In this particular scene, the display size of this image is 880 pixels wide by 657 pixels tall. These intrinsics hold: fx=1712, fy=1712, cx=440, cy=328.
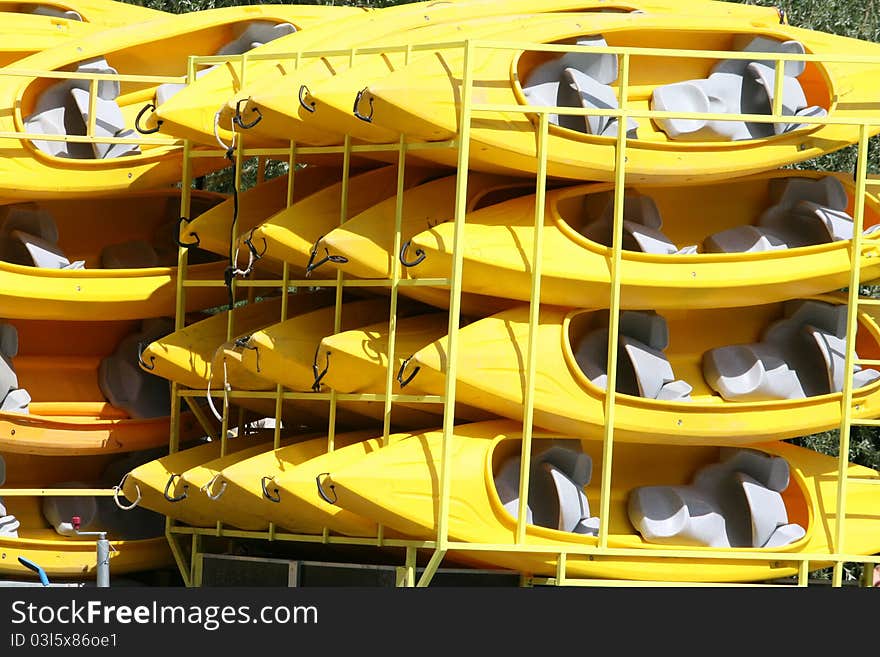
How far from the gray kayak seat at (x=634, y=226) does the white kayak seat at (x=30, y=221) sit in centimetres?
345

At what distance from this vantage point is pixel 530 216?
27.9 feet

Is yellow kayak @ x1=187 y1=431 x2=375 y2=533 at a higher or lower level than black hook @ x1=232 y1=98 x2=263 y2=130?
lower

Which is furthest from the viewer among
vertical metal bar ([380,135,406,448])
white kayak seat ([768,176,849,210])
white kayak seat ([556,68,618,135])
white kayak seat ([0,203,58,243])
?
white kayak seat ([0,203,58,243])

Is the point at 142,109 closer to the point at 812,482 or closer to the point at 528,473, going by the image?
the point at 528,473

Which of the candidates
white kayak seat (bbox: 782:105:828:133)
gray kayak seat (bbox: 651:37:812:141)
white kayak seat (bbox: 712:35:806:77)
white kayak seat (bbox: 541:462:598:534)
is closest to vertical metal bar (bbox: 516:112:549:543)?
white kayak seat (bbox: 541:462:598:534)

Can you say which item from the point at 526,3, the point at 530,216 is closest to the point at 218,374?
the point at 530,216

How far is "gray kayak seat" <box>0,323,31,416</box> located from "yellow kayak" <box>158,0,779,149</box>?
5.16ft

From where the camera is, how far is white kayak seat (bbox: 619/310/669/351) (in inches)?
344

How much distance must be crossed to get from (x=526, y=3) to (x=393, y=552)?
312cm

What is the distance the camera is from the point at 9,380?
10.0 m

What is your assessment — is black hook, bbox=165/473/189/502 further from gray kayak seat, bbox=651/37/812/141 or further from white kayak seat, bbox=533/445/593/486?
gray kayak seat, bbox=651/37/812/141

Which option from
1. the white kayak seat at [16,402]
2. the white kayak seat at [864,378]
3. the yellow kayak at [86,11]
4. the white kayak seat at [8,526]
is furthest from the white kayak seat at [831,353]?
the yellow kayak at [86,11]

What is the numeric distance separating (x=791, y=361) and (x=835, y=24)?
21.2 feet

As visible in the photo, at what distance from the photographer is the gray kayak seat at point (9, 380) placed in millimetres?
9969
